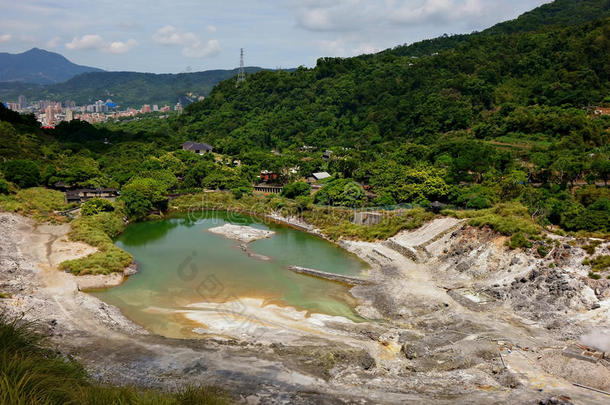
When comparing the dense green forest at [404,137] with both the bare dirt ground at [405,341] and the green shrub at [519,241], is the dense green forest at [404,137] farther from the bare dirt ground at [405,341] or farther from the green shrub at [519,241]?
the bare dirt ground at [405,341]

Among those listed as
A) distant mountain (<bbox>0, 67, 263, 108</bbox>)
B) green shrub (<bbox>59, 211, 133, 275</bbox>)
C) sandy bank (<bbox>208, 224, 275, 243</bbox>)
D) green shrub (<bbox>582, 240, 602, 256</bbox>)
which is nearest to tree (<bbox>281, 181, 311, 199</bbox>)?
sandy bank (<bbox>208, 224, 275, 243</bbox>)

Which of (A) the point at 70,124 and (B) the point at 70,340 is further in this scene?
(A) the point at 70,124

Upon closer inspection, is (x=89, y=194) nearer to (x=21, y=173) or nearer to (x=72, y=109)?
(x=21, y=173)

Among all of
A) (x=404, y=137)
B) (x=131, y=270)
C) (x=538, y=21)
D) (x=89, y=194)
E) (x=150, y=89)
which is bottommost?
(x=131, y=270)

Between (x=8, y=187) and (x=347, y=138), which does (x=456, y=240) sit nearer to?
(x=8, y=187)

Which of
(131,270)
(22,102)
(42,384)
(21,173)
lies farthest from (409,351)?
(22,102)

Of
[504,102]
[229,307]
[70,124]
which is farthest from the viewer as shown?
[70,124]

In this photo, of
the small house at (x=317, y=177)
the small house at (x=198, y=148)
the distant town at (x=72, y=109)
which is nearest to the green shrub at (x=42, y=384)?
the small house at (x=317, y=177)

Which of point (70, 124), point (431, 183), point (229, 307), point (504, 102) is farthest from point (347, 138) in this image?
point (229, 307)
